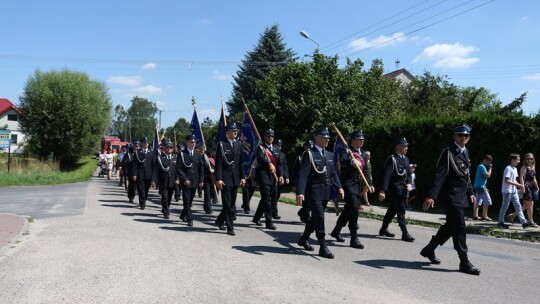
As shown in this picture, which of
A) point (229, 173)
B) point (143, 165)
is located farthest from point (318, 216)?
point (143, 165)

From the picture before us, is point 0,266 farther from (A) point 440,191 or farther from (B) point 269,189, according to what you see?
(A) point 440,191

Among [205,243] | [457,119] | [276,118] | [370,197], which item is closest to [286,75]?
[276,118]

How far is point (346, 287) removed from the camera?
18.2 feet

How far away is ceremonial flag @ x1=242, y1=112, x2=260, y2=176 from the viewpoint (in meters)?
10.5

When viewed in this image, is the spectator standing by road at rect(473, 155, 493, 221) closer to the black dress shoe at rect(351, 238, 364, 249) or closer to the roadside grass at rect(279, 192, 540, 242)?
the roadside grass at rect(279, 192, 540, 242)

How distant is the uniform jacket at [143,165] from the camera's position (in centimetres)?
1362

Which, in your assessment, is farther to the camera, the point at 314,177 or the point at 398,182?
the point at 398,182

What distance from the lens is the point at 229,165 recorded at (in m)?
9.22

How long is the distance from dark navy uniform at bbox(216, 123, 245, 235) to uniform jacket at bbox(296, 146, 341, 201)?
2048 millimetres

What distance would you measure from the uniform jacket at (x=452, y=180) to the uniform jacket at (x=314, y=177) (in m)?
1.54

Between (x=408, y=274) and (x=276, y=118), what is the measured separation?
1964 cm

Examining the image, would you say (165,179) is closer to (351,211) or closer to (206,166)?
(206,166)

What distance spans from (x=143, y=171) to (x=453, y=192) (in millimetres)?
9302

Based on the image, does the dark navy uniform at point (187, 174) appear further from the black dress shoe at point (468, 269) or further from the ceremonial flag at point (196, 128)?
the black dress shoe at point (468, 269)
